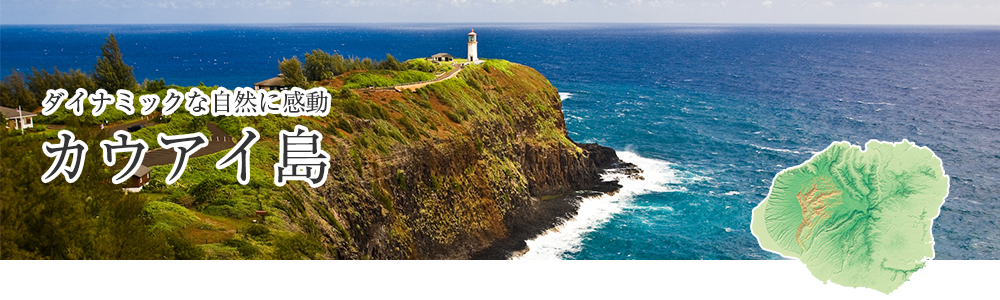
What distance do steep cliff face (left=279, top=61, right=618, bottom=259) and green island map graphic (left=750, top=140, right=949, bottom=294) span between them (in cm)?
1708

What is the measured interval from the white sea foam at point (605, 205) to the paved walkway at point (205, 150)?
16823 mm

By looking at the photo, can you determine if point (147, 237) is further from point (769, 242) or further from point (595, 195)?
point (595, 195)

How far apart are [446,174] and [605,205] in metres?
13.8

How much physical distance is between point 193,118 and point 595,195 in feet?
91.0

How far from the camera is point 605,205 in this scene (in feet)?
159

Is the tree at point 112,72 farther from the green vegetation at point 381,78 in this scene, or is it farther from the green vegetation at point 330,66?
the green vegetation at point 381,78

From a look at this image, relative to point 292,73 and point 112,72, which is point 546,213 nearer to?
point 292,73

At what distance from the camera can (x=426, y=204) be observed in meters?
37.1

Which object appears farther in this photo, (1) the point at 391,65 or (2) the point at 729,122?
(2) the point at 729,122

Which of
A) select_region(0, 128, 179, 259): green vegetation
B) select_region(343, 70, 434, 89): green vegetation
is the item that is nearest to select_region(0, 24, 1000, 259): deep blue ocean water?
select_region(343, 70, 434, 89): green vegetation

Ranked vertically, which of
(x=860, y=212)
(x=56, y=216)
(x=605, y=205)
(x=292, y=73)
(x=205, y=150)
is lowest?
(x=605, y=205)

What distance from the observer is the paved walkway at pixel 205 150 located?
91.4ft

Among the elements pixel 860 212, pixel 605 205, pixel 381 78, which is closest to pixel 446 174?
pixel 381 78

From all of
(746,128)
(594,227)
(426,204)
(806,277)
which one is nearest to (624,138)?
(746,128)
